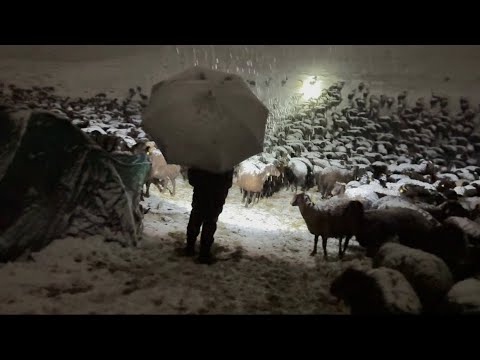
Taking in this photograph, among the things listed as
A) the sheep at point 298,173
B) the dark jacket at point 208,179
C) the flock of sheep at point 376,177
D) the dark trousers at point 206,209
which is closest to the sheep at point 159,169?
the flock of sheep at point 376,177

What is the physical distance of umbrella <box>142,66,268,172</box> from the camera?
11.0 ft

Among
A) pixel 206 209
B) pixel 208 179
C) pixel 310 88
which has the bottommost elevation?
pixel 206 209

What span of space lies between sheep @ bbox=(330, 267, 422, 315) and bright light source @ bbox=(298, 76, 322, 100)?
1536 cm

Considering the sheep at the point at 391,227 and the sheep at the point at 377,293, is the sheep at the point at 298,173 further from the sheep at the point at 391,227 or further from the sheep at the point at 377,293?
the sheep at the point at 377,293

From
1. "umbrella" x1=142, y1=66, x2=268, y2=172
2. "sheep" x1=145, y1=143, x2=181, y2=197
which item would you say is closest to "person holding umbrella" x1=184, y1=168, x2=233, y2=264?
"umbrella" x1=142, y1=66, x2=268, y2=172

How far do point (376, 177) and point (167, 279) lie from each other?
7399 millimetres

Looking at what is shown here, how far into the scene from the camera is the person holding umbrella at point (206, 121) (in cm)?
336

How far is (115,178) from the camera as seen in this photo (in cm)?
418

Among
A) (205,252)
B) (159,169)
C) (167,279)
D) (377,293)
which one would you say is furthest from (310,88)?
(377,293)

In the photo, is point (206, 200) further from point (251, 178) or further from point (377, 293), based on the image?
point (251, 178)

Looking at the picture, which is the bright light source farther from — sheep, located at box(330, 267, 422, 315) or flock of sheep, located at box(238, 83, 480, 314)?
sheep, located at box(330, 267, 422, 315)

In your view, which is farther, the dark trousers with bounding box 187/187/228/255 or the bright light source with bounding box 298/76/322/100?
the bright light source with bounding box 298/76/322/100

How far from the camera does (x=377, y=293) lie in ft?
9.00

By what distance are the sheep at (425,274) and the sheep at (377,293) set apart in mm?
378
